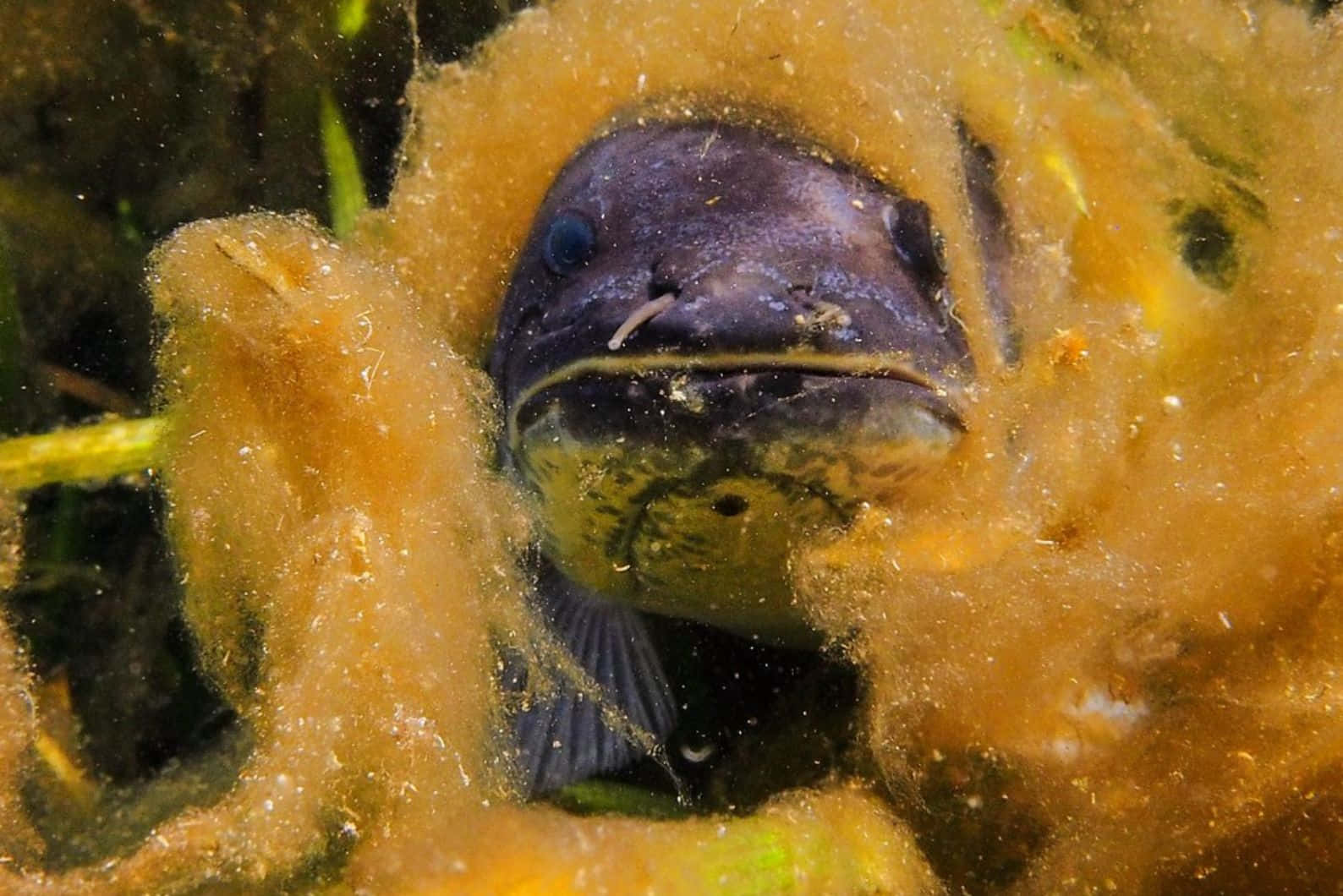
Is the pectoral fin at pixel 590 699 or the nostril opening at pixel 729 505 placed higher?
the nostril opening at pixel 729 505

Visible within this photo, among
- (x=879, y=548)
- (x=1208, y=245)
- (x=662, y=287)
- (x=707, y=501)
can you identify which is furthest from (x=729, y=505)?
(x=1208, y=245)

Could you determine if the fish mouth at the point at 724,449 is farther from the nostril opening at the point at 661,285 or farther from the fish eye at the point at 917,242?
the fish eye at the point at 917,242

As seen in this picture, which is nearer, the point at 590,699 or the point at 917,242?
the point at 917,242

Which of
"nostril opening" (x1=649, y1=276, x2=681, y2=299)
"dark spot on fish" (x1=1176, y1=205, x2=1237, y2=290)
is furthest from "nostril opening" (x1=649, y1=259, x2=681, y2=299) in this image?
"dark spot on fish" (x1=1176, y1=205, x2=1237, y2=290)

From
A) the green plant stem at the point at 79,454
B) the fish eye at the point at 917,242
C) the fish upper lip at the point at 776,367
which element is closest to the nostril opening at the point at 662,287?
the fish upper lip at the point at 776,367

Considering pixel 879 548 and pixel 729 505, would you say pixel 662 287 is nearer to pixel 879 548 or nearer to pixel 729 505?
pixel 729 505

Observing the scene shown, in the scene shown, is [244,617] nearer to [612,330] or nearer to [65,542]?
[612,330]

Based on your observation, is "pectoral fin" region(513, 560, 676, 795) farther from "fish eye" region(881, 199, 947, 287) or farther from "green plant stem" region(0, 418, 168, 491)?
"green plant stem" region(0, 418, 168, 491)
